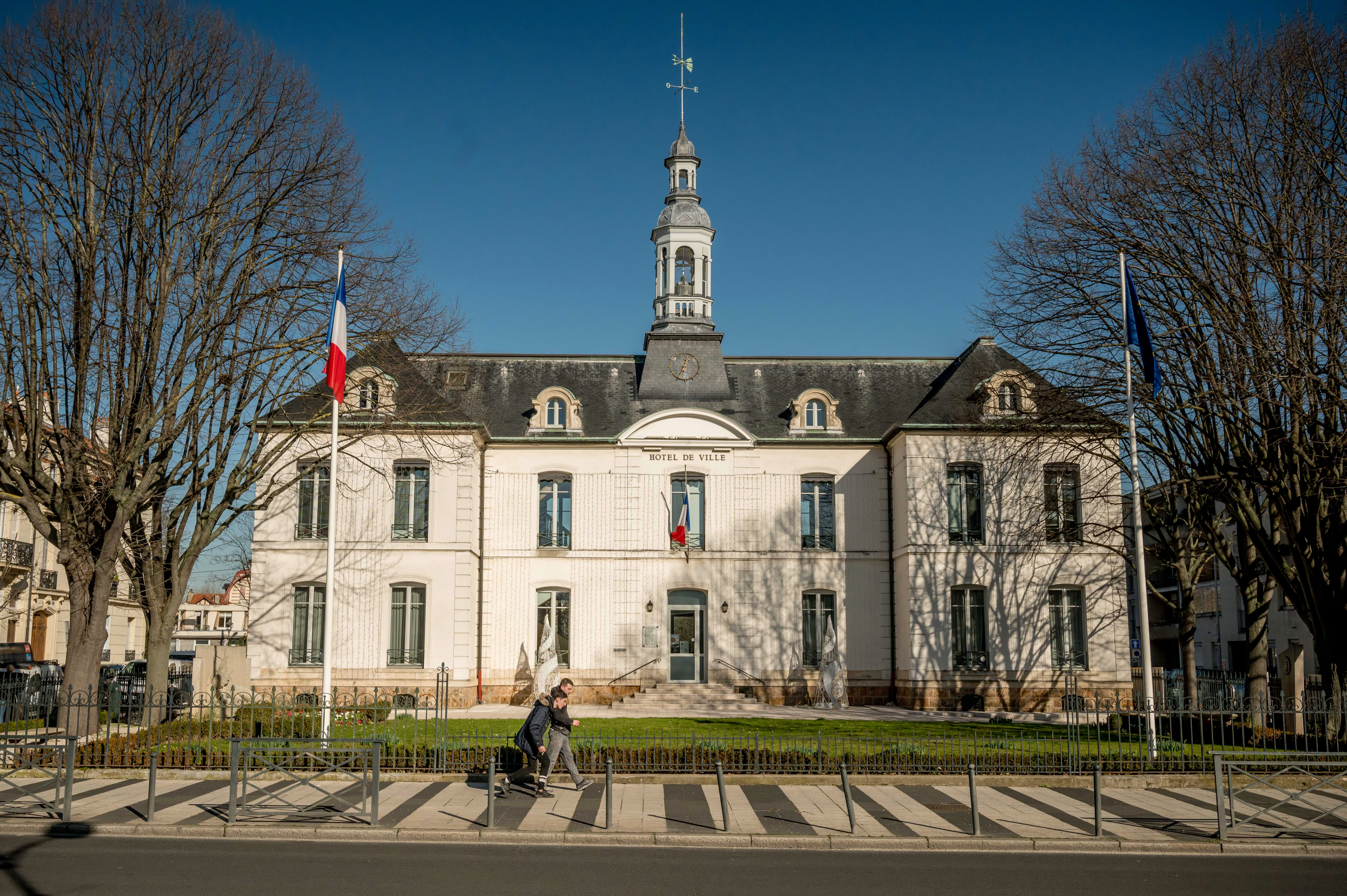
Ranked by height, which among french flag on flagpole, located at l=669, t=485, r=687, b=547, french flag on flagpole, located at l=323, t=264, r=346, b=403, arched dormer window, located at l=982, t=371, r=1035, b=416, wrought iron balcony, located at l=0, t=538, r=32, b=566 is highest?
arched dormer window, located at l=982, t=371, r=1035, b=416

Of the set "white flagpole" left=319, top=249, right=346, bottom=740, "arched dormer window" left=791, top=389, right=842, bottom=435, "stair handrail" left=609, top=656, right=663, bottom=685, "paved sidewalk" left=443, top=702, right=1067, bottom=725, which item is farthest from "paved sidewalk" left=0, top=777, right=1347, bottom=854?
"arched dormer window" left=791, top=389, right=842, bottom=435

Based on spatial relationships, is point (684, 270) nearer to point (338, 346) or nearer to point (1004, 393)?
point (1004, 393)

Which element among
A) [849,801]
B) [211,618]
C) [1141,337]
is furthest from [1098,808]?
[211,618]

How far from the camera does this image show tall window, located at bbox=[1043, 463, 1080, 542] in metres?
29.7

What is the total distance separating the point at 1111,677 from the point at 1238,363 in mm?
13828

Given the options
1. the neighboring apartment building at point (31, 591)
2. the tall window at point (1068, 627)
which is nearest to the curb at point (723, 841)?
the tall window at point (1068, 627)

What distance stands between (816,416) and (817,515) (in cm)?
318

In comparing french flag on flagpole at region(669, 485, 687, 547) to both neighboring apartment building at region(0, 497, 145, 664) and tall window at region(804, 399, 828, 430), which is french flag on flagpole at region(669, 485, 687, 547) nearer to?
tall window at region(804, 399, 828, 430)

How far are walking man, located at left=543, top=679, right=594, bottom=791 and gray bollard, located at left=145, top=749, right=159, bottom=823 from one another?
5291 mm

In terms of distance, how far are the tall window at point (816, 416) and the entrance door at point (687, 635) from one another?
6337 mm

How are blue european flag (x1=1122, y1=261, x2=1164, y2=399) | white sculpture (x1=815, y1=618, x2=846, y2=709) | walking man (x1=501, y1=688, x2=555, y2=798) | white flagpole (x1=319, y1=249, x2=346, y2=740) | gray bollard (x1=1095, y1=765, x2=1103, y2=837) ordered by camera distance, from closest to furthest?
gray bollard (x1=1095, y1=765, x2=1103, y2=837), walking man (x1=501, y1=688, x2=555, y2=798), white flagpole (x1=319, y1=249, x2=346, y2=740), blue european flag (x1=1122, y1=261, x2=1164, y2=399), white sculpture (x1=815, y1=618, x2=846, y2=709)

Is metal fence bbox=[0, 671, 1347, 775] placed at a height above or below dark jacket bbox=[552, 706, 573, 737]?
below

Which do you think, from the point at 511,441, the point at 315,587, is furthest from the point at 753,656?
the point at 315,587

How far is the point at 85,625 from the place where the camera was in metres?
19.7
